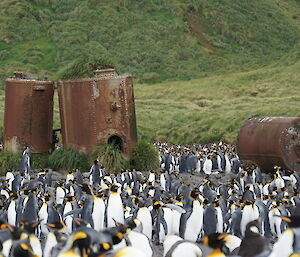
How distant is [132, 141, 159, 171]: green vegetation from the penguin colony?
0.69 metres

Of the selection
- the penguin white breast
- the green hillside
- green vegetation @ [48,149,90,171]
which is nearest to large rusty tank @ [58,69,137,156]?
green vegetation @ [48,149,90,171]

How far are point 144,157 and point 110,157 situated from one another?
136cm

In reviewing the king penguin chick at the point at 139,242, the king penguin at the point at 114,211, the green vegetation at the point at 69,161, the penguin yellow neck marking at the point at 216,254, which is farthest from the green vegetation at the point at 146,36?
the penguin yellow neck marking at the point at 216,254

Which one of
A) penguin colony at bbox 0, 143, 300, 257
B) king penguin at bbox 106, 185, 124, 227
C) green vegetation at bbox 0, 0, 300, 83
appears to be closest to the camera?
penguin colony at bbox 0, 143, 300, 257

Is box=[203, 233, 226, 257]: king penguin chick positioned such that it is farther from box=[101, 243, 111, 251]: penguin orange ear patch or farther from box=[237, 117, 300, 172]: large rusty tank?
box=[237, 117, 300, 172]: large rusty tank

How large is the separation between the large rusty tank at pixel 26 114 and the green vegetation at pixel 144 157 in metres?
3.36

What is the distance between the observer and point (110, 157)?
1667cm

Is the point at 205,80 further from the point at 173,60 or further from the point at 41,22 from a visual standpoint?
the point at 41,22

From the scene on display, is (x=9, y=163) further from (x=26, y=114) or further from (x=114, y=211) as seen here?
(x=114, y=211)

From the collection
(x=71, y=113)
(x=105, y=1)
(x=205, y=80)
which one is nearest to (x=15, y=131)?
(x=71, y=113)

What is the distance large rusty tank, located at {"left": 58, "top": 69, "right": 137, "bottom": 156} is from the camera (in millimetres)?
16750

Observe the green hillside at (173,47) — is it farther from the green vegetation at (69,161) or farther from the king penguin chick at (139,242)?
the king penguin chick at (139,242)

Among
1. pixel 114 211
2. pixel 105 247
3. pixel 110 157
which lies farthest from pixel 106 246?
pixel 110 157

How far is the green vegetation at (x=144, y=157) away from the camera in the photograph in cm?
1742
